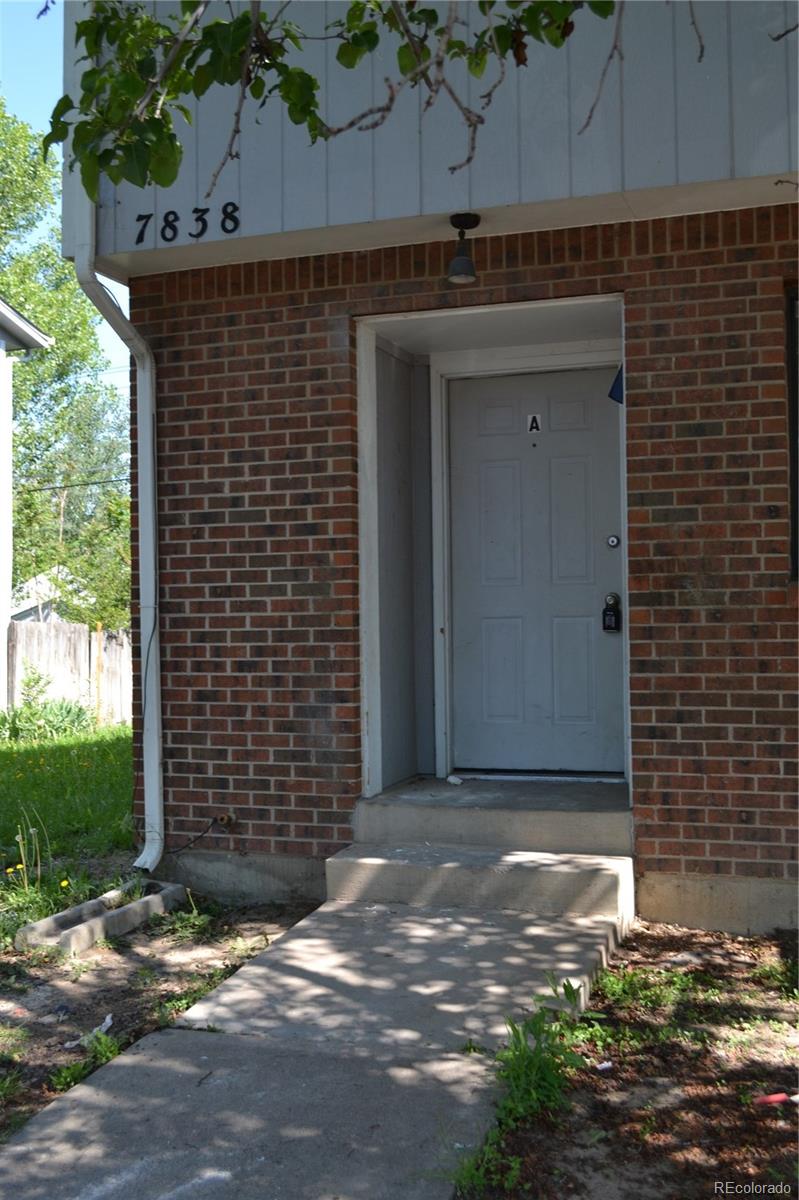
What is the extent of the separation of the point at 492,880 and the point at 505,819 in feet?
1.37

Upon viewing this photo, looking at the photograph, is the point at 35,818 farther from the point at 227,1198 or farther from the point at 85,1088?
the point at 227,1198

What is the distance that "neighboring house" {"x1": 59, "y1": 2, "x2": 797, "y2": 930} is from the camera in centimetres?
555

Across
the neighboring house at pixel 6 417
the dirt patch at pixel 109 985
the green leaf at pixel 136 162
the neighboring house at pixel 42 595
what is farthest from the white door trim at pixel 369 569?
the neighboring house at pixel 42 595

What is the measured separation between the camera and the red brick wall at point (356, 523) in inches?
221

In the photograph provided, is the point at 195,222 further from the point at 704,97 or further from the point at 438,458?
the point at 704,97

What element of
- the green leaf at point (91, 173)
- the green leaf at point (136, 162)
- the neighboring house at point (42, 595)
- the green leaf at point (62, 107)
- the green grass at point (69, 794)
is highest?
the green leaf at point (62, 107)

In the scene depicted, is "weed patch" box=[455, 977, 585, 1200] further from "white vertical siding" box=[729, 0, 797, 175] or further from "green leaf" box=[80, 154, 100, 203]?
"white vertical siding" box=[729, 0, 797, 175]

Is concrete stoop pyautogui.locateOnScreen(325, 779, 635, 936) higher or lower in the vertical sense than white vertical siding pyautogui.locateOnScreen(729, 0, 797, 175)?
lower

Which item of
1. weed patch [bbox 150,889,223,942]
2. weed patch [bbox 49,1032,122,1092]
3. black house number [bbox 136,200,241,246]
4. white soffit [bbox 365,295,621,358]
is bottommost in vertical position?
weed patch [bbox 49,1032,122,1092]

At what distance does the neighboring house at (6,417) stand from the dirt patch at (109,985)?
10.8 meters

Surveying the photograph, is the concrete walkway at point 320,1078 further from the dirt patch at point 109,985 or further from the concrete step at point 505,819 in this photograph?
the concrete step at point 505,819

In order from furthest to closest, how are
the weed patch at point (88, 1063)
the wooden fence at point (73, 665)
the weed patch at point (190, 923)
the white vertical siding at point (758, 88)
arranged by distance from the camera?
the wooden fence at point (73, 665)
the weed patch at point (190, 923)
the white vertical siding at point (758, 88)
the weed patch at point (88, 1063)

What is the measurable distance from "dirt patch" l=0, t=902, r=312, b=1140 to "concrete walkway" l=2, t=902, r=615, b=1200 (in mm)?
305

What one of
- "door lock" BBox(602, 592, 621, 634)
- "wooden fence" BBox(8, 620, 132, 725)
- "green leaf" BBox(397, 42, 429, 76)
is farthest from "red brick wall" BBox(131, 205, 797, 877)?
"wooden fence" BBox(8, 620, 132, 725)
